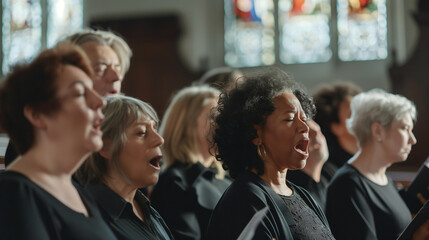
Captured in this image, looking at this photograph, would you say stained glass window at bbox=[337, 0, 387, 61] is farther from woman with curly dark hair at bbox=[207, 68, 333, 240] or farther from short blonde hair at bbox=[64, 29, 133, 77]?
woman with curly dark hair at bbox=[207, 68, 333, 240]

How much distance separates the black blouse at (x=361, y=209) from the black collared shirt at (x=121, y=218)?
137 cm

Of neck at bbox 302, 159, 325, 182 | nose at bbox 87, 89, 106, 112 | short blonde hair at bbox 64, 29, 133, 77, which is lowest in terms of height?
neck at bbox 302, 159, 325, 182

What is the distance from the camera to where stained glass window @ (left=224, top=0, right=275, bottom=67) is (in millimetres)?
11359

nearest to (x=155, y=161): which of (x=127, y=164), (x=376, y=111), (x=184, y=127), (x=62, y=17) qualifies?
(x=127, y=164)

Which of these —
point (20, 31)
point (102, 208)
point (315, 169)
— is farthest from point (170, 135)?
point (20, 31)

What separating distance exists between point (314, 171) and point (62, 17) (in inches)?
359

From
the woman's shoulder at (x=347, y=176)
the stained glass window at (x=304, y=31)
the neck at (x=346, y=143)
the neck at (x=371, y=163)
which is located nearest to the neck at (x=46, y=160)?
the woman's shoulder at (x=347, y=176)

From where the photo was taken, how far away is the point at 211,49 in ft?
37.7

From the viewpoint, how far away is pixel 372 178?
3891 mm

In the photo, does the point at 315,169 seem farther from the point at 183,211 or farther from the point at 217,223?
the point at 217,223

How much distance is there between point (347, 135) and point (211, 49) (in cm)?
645

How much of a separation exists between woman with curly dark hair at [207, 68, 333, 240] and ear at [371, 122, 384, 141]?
1209mm

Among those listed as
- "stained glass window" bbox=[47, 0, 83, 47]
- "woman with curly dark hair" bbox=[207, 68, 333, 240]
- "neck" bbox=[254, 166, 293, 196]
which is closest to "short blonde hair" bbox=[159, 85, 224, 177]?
"woman with curly dark hair" bbox=[207, 68, 333, 240]

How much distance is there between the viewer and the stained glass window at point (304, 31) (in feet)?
36.0
